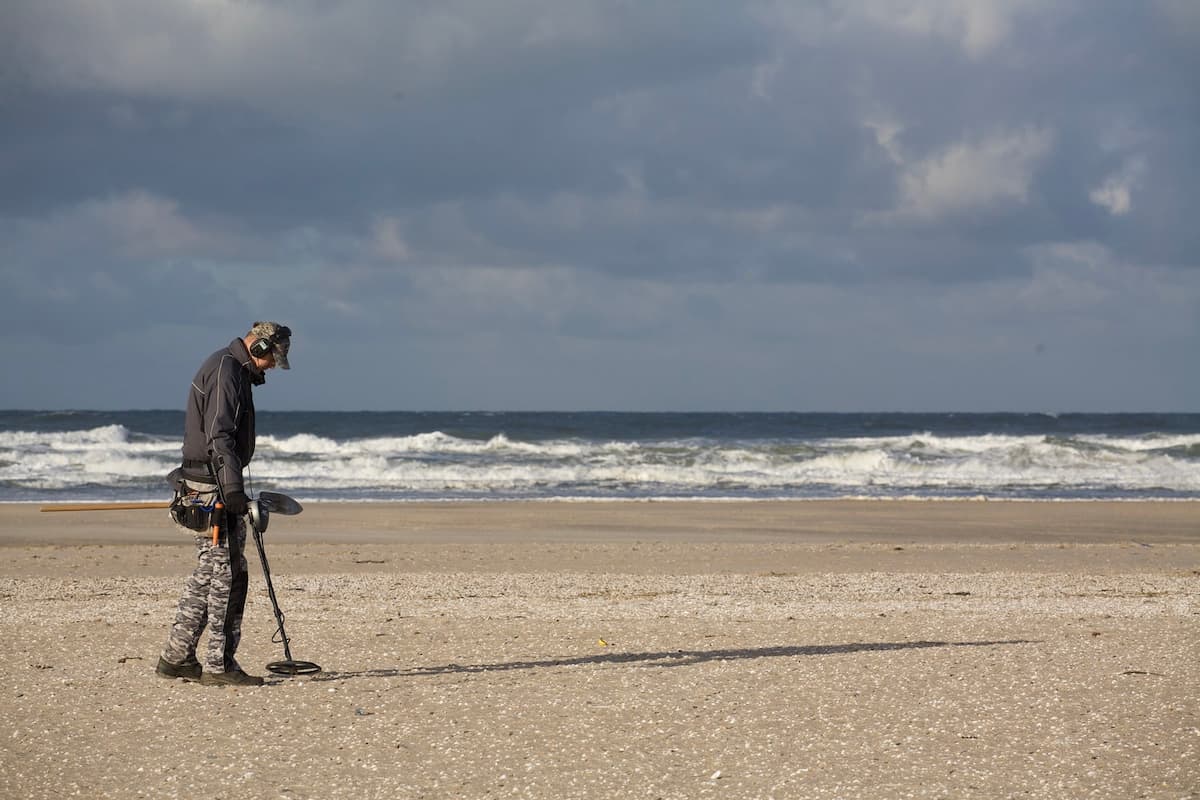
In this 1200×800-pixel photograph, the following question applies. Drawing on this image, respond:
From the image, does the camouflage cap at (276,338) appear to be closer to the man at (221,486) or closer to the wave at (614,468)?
the man at (221,486)

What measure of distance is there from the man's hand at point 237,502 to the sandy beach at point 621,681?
3.23ft

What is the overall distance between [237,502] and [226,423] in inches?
15.8

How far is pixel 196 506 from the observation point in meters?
6.10

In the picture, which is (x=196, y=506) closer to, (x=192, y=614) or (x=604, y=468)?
(x=192, y=614)

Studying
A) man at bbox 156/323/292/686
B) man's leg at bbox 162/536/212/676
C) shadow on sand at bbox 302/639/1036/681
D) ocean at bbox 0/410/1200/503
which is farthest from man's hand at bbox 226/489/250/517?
ocean at bbox 0/410/1200/503

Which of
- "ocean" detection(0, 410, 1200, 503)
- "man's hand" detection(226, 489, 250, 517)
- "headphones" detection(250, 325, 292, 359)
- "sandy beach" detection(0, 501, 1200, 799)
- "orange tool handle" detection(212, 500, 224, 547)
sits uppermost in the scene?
"headphones" detection(250, 325, 292, 359)

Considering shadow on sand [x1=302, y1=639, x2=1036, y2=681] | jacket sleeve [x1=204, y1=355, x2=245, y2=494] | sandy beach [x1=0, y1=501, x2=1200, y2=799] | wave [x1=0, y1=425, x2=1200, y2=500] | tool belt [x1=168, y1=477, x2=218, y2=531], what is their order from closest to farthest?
1. sandy beach [x1=0, y1=501, x2=1200, y2=799]
2. jacket sleeve [x1=204, y1=355, x2=245, y2=494]
3. tool belt [x1=168, y1=477, x2=218, y2=531]
4. shadow on sand [x1=302, y1=639, x2=1036, y2=681]
5. wave [x1=0, y1=425, x2=1200, y2=500]

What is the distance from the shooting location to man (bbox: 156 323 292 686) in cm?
602

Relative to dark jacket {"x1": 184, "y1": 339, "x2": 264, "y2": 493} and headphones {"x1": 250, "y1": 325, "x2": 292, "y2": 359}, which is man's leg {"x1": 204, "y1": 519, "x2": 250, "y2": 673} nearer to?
dark jacket {"x1": 184, "y1": 339, "x2": 264, "y2": 493}

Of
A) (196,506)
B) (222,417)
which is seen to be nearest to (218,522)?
(196,506)

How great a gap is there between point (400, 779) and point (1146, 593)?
8.38m

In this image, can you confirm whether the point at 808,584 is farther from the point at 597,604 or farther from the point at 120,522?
the point at 120,522

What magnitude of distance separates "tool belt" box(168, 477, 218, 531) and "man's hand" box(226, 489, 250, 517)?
0.35ft

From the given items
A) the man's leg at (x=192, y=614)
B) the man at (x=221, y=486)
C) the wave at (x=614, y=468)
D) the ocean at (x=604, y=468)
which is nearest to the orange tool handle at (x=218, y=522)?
the man at (x=221, y=486)
